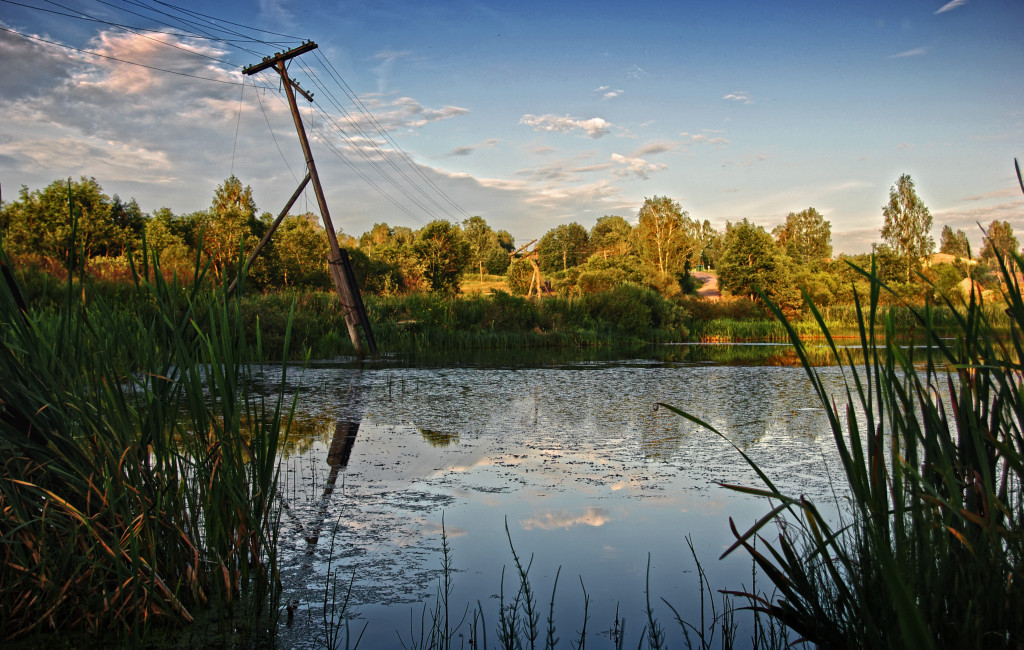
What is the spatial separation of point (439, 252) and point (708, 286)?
3475cm

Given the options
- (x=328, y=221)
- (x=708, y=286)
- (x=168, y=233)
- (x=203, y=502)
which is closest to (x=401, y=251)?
(x=168, y=233)

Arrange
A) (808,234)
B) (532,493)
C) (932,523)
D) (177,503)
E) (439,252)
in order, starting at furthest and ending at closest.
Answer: (808,234) → (439,252) → (532,493) → (177,503) → (932,523)

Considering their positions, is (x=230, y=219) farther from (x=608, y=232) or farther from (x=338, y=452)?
(x=608, y=232)

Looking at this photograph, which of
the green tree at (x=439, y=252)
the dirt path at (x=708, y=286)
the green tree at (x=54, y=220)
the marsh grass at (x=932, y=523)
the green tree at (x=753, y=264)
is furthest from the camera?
the dirt path at (x=708, y=286)

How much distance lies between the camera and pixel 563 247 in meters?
83.1

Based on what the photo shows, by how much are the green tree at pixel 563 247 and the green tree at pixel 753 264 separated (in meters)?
39.1

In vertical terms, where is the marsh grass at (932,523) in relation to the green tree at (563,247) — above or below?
below

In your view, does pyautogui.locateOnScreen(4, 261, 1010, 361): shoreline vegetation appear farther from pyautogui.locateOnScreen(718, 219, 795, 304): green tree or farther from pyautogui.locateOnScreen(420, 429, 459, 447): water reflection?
pyautogui.locateOnScreen(718, 219, 795, 304): green tree

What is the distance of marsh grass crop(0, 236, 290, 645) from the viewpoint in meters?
2.28

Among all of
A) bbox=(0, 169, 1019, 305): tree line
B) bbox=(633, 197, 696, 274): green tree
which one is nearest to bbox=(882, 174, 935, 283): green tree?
bbox=(0, 169, 1019, 305): tree line

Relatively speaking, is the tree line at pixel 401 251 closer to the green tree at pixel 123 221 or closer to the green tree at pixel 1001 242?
the green tree at pixel 123 221

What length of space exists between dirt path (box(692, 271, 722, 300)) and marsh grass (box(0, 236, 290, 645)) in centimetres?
5214

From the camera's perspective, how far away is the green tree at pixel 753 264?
38531mm

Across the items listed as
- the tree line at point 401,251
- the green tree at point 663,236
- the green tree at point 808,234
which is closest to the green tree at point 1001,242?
the tree line at point 401,251
